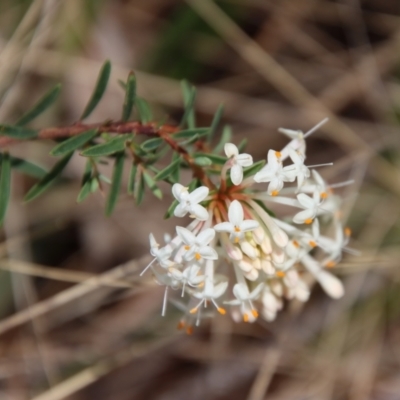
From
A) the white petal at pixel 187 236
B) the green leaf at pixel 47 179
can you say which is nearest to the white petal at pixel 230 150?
the white petal at pixel 187 236

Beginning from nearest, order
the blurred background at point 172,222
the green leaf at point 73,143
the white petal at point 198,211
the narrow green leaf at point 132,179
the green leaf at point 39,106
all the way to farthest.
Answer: the white petal at point 198,211 < the green leaf at point 73,143 < the narrow green leaf at point 132,179 < the green leaf at point 39,106 < the blurred background at point 172,222

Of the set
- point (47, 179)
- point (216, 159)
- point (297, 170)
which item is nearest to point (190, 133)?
point (216, 159)

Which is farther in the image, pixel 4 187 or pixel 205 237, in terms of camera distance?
pixel 4 187

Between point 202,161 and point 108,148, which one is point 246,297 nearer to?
point 202,161

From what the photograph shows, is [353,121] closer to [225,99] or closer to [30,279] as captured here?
[225,99]

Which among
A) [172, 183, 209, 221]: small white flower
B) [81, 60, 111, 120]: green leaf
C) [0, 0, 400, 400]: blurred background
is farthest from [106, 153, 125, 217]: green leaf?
[0, 0, 400, 400]: blurred background

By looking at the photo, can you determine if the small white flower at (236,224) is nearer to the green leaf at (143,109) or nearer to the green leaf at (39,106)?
the green leaf at (143,109)
